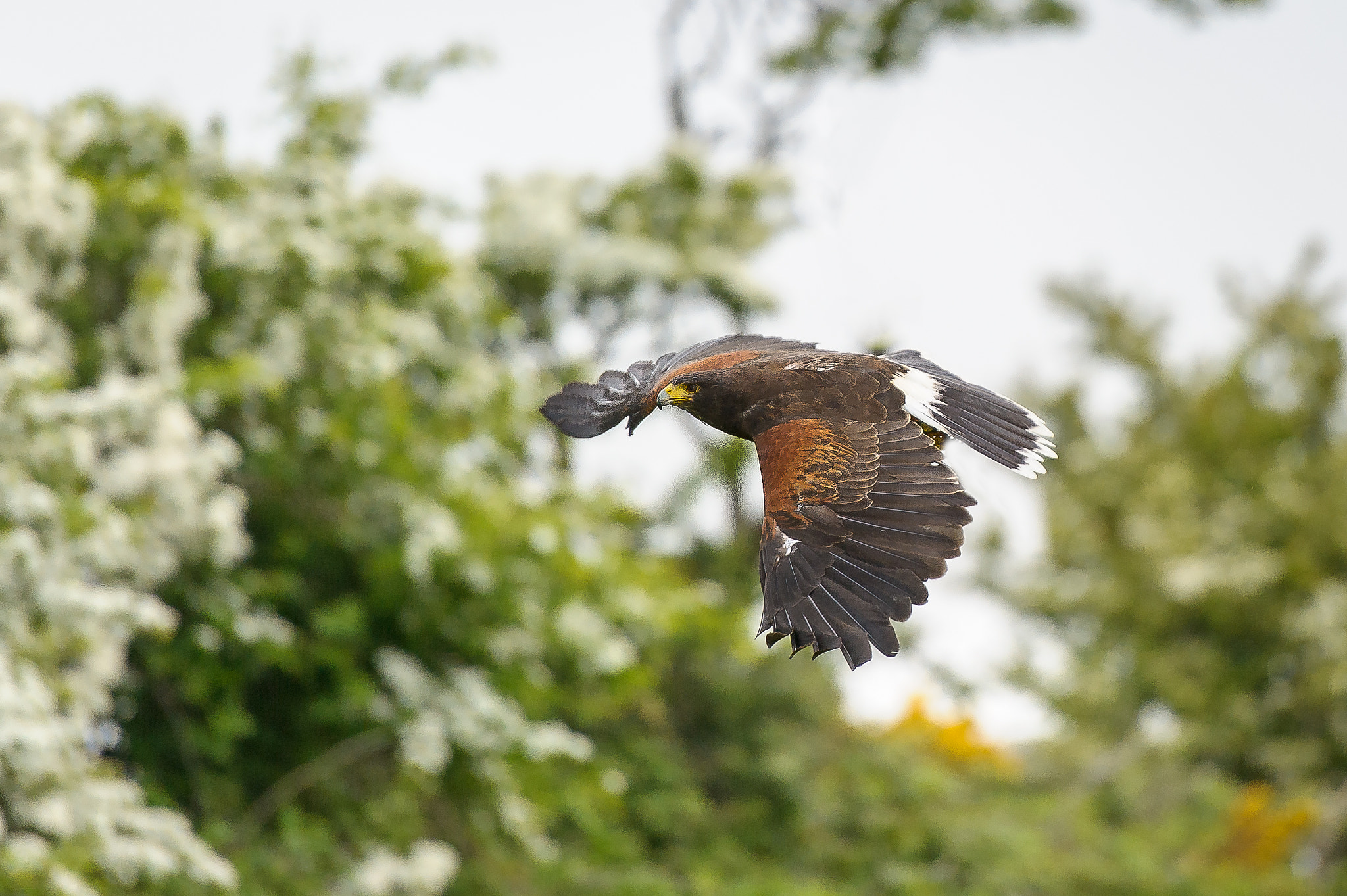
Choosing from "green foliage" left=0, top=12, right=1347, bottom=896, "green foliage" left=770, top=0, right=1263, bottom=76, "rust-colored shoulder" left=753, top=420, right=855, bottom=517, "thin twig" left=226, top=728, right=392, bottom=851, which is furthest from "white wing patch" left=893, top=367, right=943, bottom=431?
"green foliage" left=770, top=0, right=1263, bottom=76

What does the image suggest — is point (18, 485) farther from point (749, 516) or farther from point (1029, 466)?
point (749, 516)

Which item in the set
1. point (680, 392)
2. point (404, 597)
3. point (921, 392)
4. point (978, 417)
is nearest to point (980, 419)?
point (978, 417)

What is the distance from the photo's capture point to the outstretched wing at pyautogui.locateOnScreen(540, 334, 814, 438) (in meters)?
2.08

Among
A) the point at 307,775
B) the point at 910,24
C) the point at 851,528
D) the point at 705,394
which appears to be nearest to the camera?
the point at 851,528

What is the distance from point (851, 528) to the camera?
6.06 feet

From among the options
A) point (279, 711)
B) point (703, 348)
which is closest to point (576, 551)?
point (279, 711)

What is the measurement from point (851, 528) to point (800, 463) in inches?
4.6

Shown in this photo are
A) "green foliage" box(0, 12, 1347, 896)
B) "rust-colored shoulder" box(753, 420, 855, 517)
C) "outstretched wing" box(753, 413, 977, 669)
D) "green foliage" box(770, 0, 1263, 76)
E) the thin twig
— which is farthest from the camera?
"green foliage" box(770, 0, 1263, 76)

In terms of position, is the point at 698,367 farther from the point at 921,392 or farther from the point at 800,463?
the point at 921,392

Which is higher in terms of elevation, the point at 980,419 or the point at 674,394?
the point at 980,419

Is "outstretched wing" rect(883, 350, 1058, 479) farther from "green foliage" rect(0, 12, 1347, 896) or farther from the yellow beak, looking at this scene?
"green foliage" rect(0, 12, 1347, 896)

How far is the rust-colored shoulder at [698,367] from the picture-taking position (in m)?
2.03

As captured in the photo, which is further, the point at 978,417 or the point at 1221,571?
the point at 1221,571

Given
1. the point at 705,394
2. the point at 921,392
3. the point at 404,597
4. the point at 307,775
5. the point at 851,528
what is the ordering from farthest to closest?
the point at 404,597
the point at 307,775
the point at 921,392
the point at 705,394
the point at 851,528
